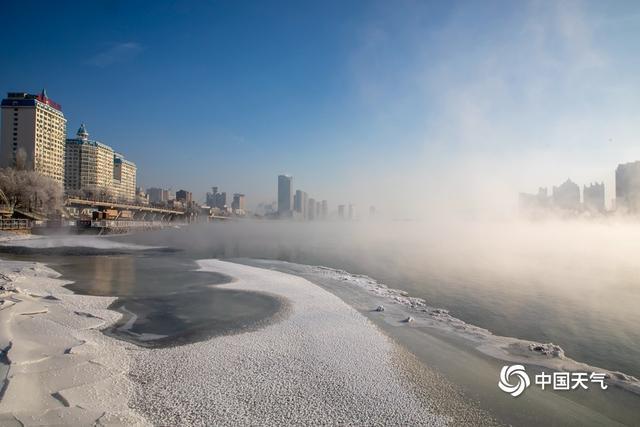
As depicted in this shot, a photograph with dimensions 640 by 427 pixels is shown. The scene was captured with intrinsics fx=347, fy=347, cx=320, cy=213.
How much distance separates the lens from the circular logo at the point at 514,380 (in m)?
8.04

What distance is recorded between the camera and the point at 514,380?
8578 mm

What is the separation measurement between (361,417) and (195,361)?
4.55 m

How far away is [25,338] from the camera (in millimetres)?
9219

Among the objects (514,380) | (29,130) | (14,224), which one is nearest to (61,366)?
(514,380)

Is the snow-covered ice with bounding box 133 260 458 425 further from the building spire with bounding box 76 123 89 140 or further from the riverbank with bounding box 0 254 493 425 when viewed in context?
the building spire with bounding box 76 123 89 140

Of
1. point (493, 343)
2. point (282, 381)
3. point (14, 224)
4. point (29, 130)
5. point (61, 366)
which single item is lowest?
point (493, 343)

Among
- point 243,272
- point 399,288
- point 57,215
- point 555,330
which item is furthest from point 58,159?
point 555,330

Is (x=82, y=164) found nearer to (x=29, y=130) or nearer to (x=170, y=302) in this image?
(x=29, y=130)

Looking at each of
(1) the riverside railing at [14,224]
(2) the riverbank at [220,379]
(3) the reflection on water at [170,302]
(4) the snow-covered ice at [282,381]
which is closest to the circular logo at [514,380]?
(2) the riverbank at [220,379]

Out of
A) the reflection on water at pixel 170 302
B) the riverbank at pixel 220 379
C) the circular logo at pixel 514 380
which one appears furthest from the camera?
the reflection on water at pixel 170 302

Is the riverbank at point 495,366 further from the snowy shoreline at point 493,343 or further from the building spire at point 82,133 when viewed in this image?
the building spire at point 82,133

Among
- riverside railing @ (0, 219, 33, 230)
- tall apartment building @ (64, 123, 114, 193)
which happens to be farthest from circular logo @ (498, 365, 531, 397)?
tall apartment building @ (64, 123, 114, 193)

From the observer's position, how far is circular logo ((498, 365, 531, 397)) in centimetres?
804

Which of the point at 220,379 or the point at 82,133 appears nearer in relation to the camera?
the point at 220,379
